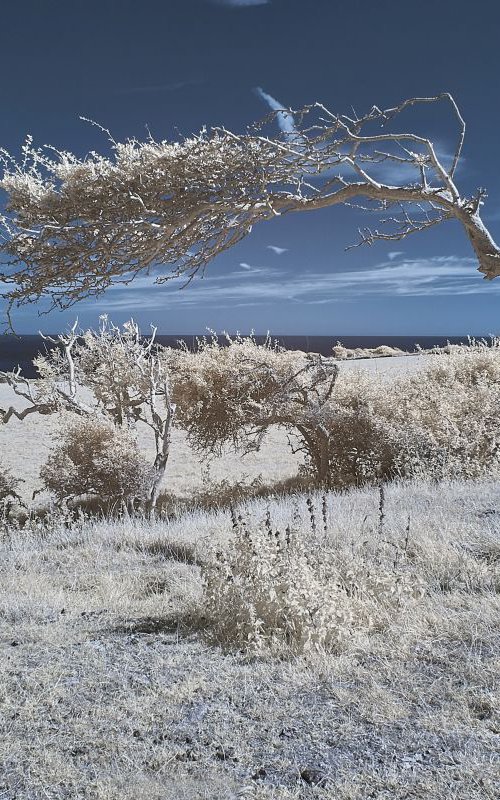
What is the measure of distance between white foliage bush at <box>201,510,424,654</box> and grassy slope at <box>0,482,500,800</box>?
0.14 metres

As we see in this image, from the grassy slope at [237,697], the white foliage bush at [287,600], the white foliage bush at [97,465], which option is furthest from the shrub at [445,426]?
the white foliage bush at [287,600]

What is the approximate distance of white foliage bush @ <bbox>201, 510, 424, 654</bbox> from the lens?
4555 millimetres

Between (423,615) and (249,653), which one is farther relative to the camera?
(423,615)

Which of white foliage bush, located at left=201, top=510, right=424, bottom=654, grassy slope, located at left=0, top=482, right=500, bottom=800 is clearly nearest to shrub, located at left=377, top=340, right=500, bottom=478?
grassy slope, located at left=0, top=482, right=500, bottom=800

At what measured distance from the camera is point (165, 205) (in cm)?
700

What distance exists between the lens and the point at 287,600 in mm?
4559

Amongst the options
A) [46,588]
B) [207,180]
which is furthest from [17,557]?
[207,180]

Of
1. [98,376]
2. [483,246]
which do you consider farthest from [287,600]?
[98,376]

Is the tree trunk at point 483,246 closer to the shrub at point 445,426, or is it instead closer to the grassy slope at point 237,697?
the grassy slope at point 237,697

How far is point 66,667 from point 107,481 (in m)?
9.69

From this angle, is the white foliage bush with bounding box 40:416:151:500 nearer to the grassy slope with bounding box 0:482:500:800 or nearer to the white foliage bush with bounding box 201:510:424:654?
the grassy slope with bounding box 0:482:500:800

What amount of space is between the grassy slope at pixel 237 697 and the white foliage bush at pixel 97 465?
7.03m

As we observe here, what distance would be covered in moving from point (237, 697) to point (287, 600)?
0.84m

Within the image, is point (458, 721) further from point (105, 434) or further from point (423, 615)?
point (105, 434)
